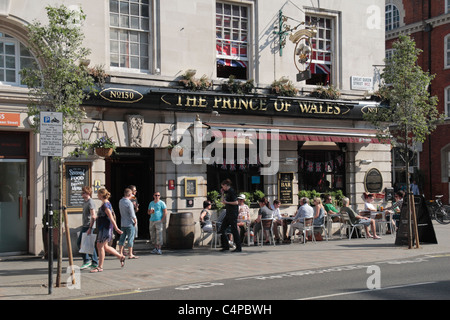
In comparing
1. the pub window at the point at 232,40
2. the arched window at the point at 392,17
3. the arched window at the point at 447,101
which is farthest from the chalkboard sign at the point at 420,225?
the arched window at the point at 392,17

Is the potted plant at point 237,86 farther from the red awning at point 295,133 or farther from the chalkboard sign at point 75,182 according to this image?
the chalkboard sign at point 75,182

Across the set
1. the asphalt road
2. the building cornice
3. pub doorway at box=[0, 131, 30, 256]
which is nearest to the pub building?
pub doorway at box=[0, 131, 30, 256]

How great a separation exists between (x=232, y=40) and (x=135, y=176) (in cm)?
544

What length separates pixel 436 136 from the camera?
113ft

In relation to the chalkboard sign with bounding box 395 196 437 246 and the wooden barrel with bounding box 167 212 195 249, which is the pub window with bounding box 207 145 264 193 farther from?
the chalkboard sign with bounding box 395 196 437 246

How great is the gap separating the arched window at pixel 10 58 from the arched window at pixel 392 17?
1172 inches

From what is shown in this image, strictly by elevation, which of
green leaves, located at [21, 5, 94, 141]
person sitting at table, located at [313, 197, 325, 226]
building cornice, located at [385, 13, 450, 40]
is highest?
building cornice, located at [385, 13, 450, 40]

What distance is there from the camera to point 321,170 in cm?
1975

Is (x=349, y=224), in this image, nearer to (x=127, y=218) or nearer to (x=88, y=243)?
(x=127, y=218)

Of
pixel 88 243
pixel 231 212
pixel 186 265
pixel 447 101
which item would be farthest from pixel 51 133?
pixel 447 101

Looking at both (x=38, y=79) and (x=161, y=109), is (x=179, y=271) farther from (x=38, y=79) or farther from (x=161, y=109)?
(x=161, y=109)

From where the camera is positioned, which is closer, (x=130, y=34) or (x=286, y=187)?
(x=130, y=34)

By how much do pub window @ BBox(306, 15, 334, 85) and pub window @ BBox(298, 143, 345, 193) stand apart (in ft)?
8.07

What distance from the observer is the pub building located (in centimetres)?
1459
